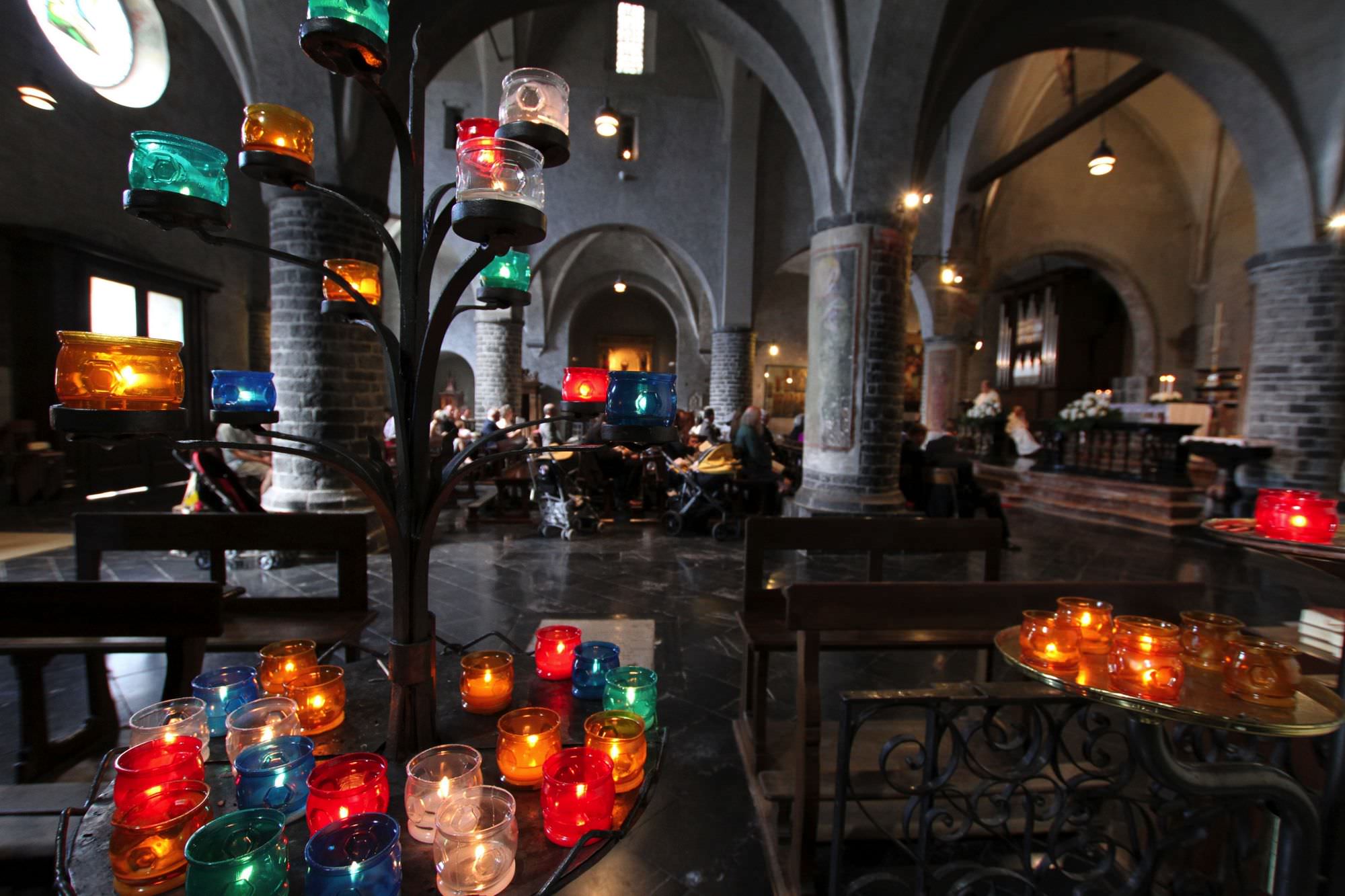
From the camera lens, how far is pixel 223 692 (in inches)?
56.7

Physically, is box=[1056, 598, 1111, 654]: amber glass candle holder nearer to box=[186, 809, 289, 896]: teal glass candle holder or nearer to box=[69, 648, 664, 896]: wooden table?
box=[69, 648, 664, 896]: wooden table

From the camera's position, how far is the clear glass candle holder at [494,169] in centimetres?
112

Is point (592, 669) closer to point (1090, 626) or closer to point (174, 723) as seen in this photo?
point (174, 723)

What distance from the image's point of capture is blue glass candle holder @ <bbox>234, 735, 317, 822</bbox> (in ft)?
3.45

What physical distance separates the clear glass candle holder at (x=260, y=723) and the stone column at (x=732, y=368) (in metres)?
12.6

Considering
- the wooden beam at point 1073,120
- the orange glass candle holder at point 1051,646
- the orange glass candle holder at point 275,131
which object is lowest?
the orange glass candle holder at point 1051,646

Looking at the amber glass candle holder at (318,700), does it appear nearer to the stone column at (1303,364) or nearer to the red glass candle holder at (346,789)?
the red glass candle holder at (346,789)

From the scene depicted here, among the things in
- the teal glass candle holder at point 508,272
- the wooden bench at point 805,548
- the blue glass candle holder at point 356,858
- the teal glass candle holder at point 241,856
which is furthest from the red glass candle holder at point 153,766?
the wooden bench at point 805,548

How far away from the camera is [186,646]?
6.46 ft

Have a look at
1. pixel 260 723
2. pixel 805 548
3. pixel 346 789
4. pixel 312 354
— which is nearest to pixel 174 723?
pixel 260 723

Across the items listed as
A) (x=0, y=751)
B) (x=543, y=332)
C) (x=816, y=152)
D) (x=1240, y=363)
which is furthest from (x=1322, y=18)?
(x=543, y=332)

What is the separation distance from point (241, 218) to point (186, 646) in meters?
12.9

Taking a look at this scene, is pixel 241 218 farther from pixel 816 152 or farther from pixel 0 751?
pixel 0 751

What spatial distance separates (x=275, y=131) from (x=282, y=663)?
4.12 ft
